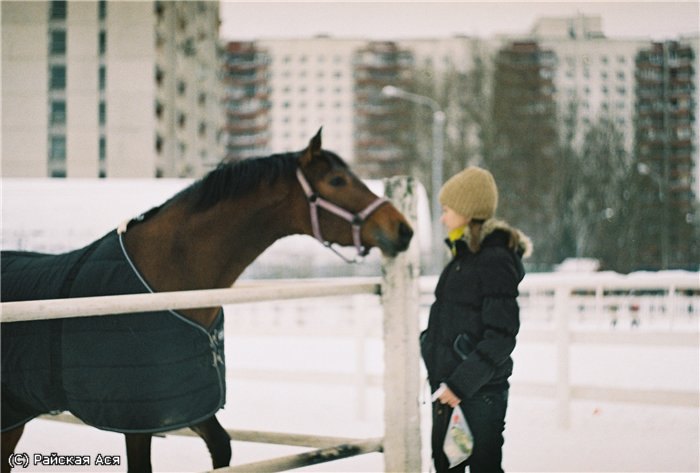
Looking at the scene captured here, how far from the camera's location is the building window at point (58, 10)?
33.5 metres

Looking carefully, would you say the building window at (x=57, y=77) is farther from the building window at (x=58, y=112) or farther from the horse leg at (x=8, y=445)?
the horse leg at (x=8, y=445)

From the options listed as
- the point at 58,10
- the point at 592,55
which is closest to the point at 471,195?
the point at 58,10

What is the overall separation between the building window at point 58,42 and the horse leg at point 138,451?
34.1 metres

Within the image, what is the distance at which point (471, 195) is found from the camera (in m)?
2.60

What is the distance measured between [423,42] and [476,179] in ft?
222

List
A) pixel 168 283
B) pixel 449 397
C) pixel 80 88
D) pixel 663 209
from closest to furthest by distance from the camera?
pixel 449 397, pixel 168 283, pixel 663 209, pixel 80 88

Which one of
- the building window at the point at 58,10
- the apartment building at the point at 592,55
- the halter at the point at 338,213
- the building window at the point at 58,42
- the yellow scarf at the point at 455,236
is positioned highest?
the apartment building at the point at 592,55

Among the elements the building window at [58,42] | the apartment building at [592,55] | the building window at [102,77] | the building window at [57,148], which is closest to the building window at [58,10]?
the building window at [58,42]

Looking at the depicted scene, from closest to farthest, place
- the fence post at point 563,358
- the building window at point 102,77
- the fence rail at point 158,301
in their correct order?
the fence rail at point 158,301 < the fence post at point 563,358 < the building window at point 102,77

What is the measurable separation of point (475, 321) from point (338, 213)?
0.61m

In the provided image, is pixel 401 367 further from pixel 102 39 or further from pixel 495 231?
pixel 102 39

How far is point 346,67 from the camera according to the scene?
252 ft

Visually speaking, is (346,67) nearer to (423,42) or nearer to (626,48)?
(423,42)

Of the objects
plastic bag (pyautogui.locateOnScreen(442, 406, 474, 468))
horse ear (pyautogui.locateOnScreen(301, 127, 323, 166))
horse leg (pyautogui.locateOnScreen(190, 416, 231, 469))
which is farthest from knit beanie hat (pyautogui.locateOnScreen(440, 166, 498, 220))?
horse leg (pyautogui.locateOnScreen(190, 416, 231, 469))
